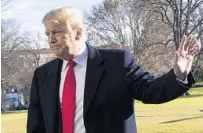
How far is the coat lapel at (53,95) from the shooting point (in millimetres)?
3139

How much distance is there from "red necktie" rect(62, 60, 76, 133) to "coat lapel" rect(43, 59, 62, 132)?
0.19ft

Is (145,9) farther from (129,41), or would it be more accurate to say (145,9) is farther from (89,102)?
(89,102)

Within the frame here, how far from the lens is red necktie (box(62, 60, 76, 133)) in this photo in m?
3.05

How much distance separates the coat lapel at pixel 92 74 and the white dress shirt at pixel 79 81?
32mm

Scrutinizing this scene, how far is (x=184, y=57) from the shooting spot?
113 inches

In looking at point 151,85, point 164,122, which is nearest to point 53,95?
point 151,85

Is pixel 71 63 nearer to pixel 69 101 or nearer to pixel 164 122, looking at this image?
pixel 69 101

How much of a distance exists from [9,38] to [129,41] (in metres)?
9.94

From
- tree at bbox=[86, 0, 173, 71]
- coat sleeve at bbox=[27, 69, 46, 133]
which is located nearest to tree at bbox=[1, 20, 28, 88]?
tree at bbox=[86, 0, 173, 71]

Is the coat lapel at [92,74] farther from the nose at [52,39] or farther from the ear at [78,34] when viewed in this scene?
the nose at [52,39]

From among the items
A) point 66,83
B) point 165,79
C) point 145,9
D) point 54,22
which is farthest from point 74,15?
point 145,9

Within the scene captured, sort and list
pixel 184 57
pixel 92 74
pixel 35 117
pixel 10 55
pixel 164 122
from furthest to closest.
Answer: pixel 10 55, pixel 164 122, pixel 35 117, pixel 92 74, pixel 184 57

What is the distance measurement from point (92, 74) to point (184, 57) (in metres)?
0.59

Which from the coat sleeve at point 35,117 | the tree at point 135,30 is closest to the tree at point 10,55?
the tree at point 135,30
